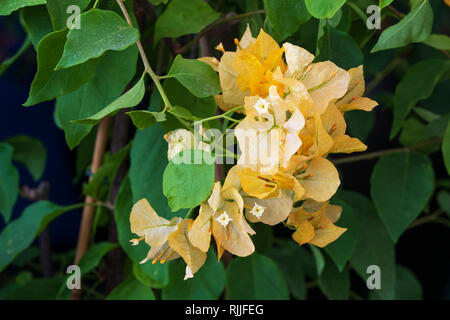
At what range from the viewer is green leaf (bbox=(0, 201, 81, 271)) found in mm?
598

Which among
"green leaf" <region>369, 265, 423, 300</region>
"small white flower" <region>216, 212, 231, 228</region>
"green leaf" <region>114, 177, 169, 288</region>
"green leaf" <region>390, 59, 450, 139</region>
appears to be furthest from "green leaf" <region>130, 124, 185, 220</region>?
"green leaf" <region>369, 265, 423, 300</region>

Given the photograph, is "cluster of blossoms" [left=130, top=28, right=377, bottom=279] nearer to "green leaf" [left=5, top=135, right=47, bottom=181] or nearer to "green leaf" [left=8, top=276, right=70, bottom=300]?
"green leaf" [left=8, top=276, right=70, bottom=300]

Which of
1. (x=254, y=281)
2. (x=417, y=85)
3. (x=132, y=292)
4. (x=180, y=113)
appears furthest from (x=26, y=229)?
(x=417, y=85)

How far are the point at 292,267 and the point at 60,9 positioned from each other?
505 mm

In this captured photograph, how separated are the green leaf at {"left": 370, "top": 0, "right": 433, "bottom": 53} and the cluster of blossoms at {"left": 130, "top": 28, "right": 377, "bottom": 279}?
1.8 inches

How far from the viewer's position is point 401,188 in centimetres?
59

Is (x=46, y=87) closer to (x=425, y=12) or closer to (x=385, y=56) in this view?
(x=425, y=12)

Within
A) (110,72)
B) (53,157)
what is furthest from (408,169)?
(53,157)

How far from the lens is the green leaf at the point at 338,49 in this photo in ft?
1.34

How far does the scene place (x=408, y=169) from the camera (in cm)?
60

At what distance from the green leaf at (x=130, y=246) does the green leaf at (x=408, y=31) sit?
0.90ft

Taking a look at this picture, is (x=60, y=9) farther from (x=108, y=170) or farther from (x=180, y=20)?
(x=108, y=170)

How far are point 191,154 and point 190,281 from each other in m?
0.32

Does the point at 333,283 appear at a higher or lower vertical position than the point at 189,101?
lower
